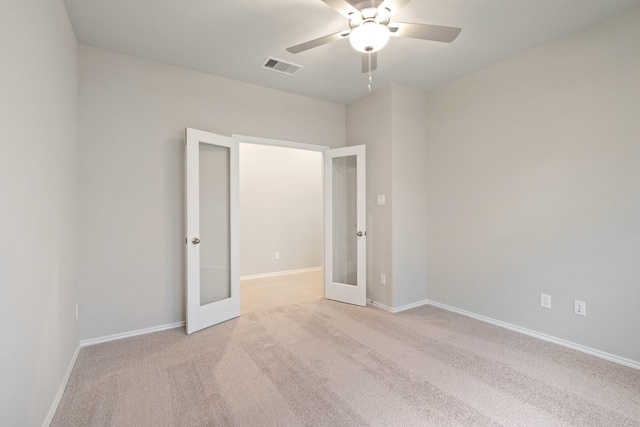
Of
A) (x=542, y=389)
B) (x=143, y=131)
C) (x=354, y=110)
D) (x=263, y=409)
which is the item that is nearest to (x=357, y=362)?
(x=263, y=409)

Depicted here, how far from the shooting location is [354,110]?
4.23 m

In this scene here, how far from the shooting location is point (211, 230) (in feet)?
10.8

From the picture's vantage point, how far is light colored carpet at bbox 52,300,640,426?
5.78ft

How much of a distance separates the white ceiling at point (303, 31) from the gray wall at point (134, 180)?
0.24 m

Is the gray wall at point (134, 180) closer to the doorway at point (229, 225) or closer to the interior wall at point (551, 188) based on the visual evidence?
the doorway at point (229, 225)

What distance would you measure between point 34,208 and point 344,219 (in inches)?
126

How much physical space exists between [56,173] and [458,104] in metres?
3.91

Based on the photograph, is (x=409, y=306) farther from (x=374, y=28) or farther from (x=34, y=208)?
(x=34, y=208)

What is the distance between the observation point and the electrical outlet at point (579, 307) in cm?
254

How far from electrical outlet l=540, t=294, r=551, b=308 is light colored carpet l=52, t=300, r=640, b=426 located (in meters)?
0.35

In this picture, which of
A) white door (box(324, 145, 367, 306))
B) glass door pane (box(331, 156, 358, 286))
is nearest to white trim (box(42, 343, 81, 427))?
white door (box(324, 145, 367, 306))

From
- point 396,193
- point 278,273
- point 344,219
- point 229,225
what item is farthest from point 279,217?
point 396,193

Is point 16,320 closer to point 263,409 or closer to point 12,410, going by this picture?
point 12,410

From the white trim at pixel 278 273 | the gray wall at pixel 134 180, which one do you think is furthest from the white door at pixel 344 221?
the white trim at pixel 278 273
